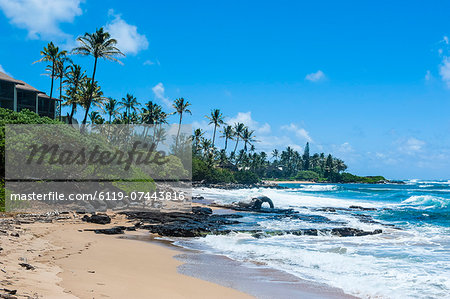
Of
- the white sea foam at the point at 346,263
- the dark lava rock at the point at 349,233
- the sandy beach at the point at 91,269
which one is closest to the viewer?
the sandy beach at the point at 91,269

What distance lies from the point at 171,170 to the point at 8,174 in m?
39.4

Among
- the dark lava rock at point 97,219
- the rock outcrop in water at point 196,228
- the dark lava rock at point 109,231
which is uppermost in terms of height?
the dark lava rock at point 97,219

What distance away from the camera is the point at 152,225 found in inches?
666

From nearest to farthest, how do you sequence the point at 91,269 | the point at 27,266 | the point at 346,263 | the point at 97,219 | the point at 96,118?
1. the point at 27,266
2. the point at 91,269
3. the point at 346,263
4. the point at 97,219
5. the point at 96,118

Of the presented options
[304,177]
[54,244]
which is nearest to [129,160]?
[54,244]

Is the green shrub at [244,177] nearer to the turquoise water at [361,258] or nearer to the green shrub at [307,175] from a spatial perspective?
the green shrub at [307,175]

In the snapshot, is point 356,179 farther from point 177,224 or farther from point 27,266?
point 27,266

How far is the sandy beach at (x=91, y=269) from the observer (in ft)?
19.6

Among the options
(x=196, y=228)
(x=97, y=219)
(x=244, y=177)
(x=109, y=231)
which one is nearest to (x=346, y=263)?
(x=196, y=228)

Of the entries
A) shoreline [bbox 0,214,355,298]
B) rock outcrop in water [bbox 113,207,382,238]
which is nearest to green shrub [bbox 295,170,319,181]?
rock outcrop in water [bbox 113,207,382,238]

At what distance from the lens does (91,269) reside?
8.02 metres

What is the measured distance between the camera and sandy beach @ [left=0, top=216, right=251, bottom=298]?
19.6 ft

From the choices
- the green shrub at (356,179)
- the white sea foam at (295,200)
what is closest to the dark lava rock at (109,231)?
the white sea foam at (295,200)

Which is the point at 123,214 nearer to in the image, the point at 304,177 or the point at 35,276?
the point at 35,276
